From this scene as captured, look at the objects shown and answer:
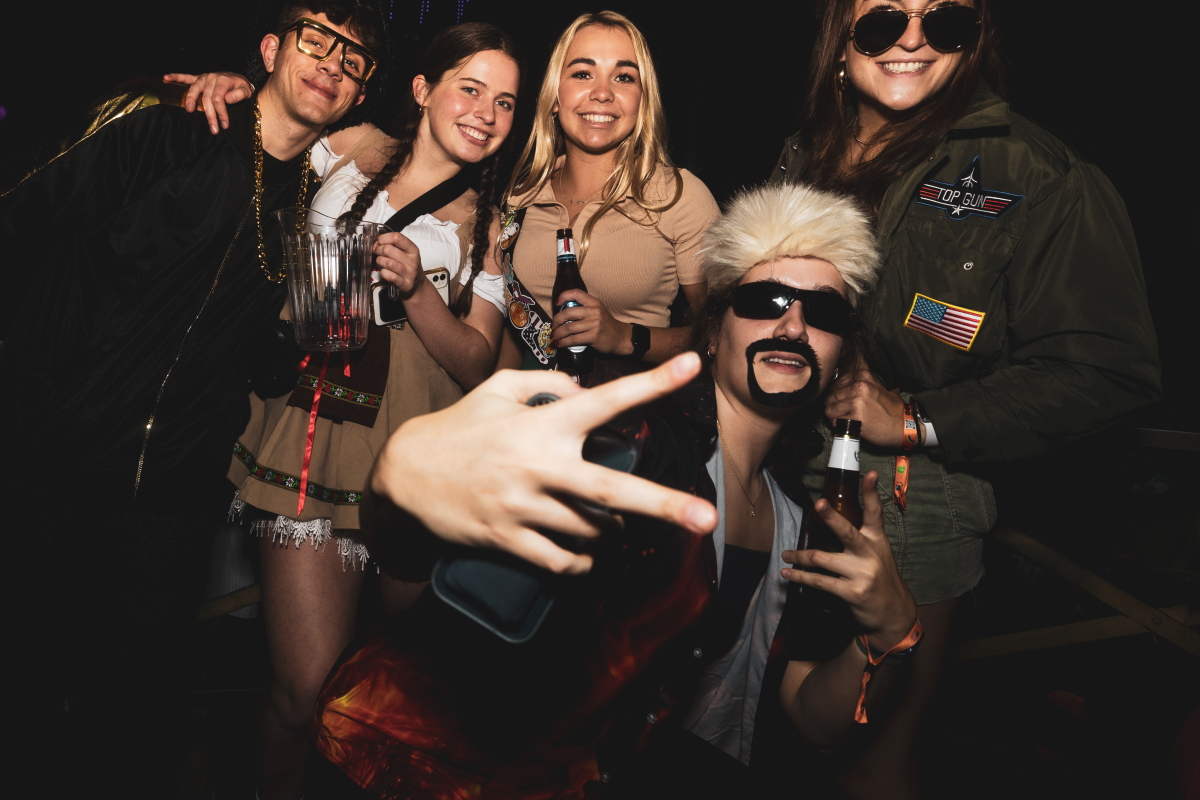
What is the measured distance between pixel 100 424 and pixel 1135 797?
164 inches

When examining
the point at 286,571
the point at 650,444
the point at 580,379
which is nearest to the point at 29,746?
the point at 286,571

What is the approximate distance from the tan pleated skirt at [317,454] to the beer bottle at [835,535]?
1.28 m

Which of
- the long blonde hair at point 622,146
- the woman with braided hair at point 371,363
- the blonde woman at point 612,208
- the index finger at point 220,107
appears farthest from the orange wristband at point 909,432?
the index finger at point 220,107

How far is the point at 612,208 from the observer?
259cm

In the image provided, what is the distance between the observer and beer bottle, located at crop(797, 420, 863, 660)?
5.13ft

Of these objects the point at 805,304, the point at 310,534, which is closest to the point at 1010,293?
the point at 805,304

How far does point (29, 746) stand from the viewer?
2.81 meters

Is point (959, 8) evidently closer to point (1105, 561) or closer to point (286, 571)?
point (286, 571)

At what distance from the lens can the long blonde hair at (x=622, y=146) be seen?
259cm

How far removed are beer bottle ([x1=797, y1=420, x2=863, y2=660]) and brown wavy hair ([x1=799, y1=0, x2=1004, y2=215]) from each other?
81cm

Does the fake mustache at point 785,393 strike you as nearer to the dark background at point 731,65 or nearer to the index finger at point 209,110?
the index finger at point 209,110

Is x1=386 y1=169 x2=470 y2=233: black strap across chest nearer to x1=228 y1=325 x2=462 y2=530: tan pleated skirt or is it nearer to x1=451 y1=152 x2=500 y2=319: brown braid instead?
x1=451 y1=152 x2=500 y2=319: brown braid

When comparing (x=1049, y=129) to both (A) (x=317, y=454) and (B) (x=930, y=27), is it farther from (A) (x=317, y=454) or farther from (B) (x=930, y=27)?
(A) (x=317, y=454)

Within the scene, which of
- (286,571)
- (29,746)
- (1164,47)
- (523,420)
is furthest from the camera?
(1164,47)
